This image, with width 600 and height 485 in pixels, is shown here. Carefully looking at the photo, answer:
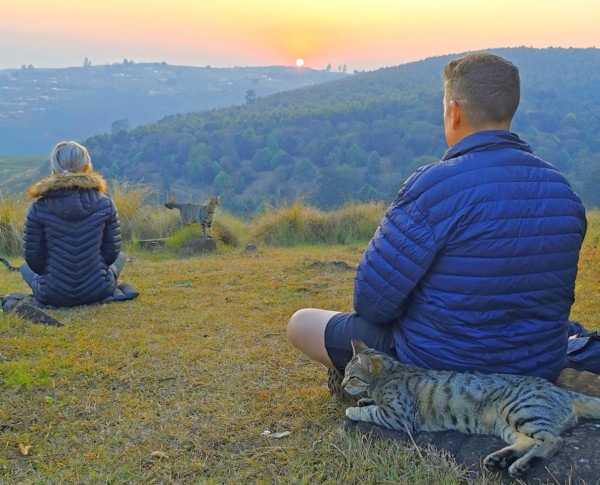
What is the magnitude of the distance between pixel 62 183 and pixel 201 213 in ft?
16.0

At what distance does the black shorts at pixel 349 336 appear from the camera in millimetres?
2561

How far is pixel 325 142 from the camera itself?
52844mm

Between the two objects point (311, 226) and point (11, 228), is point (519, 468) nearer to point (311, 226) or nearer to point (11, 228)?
point (311, 226)

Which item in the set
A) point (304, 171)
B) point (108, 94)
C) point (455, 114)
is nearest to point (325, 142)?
point (304, 171)

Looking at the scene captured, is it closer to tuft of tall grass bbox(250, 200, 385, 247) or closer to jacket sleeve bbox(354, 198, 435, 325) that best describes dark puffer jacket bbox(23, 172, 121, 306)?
jacket sleeve bbox(354, 198, 435, 325)

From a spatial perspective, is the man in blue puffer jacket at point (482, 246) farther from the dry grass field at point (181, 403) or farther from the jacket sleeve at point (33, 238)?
the jacket sleeve at point (33, 238)

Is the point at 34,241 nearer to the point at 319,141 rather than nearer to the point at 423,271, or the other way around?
the point at 423,271

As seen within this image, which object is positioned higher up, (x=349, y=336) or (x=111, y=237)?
(x=349, y=336)

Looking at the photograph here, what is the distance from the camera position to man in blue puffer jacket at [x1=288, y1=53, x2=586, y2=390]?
2057mm

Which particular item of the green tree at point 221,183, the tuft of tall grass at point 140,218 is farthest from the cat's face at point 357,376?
the green tree at point 221,183

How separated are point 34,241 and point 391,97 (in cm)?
6155

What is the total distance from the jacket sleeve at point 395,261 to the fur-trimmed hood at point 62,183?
343 centimetres

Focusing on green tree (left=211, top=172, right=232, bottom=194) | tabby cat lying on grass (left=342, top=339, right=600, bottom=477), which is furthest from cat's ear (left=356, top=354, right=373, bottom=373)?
green tree (left=211, top=172, right=232, bottom=194)

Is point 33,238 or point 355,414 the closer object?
point 355,414
